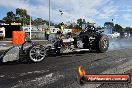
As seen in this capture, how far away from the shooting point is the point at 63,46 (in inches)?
450

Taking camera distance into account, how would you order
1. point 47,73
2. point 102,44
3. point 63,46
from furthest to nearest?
point 102,44 → point 63,46 → point 47,73

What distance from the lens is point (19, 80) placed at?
21.3 feet

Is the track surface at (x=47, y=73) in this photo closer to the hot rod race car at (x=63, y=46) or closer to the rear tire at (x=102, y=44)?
the hot rod race car at (x=63, y=46)

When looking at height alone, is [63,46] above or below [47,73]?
above

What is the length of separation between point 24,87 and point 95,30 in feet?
25.9

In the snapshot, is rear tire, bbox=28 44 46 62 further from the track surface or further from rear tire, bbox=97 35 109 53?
rear tire, bbox=97 35 109 53

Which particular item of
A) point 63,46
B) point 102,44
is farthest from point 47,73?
point 102,44

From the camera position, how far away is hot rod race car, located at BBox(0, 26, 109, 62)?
907 centimetres

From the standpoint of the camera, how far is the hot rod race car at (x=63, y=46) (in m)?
9.07

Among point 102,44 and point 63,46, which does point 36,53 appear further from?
point 102,44

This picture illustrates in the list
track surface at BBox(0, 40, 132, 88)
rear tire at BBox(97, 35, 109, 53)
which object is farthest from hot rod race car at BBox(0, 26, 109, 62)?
→ track surface at BBox(0, 40, 132, 88)

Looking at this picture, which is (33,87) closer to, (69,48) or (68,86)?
(68,86)

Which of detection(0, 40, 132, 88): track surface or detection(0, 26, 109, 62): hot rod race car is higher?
detection(0, 26, 109, 62): hot rod race car

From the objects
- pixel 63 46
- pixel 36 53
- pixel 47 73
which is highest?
pixel 63 46
